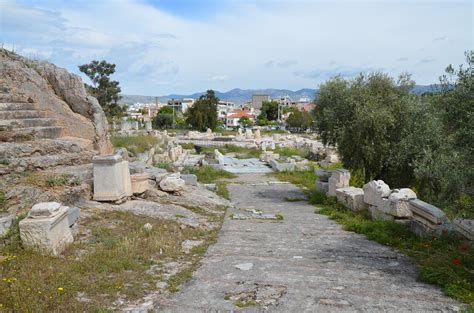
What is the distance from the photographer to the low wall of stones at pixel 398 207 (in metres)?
6.87

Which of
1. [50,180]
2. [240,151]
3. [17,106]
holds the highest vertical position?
[17,106]

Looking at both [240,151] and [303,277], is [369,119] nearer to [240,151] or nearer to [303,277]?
[303,277]

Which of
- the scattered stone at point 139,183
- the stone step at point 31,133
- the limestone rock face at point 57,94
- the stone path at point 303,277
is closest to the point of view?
the stone path at point 303,277

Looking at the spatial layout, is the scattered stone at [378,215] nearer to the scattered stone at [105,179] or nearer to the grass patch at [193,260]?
the grass patch at [193,260]

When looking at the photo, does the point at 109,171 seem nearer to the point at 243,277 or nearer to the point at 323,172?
the point at 243,277

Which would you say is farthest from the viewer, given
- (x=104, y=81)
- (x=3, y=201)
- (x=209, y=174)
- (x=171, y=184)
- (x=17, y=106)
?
(x=104, y=81)

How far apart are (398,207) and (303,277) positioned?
4251 mm

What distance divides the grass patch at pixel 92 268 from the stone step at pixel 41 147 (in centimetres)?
262

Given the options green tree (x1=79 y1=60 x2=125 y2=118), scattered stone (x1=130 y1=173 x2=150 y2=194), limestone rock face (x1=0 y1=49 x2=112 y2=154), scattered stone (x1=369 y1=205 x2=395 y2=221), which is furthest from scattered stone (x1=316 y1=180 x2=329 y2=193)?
green tree (x1=79 y1=60 x2=125 y2=118)

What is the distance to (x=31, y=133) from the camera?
9.62 meters

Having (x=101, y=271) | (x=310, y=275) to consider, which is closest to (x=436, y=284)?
(x=310, y=275)

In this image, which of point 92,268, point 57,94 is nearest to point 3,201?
point 92,268

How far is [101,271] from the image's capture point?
16.7 feet

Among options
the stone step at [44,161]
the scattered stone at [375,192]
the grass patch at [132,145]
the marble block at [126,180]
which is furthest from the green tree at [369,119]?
the grass patch at [132,145]
